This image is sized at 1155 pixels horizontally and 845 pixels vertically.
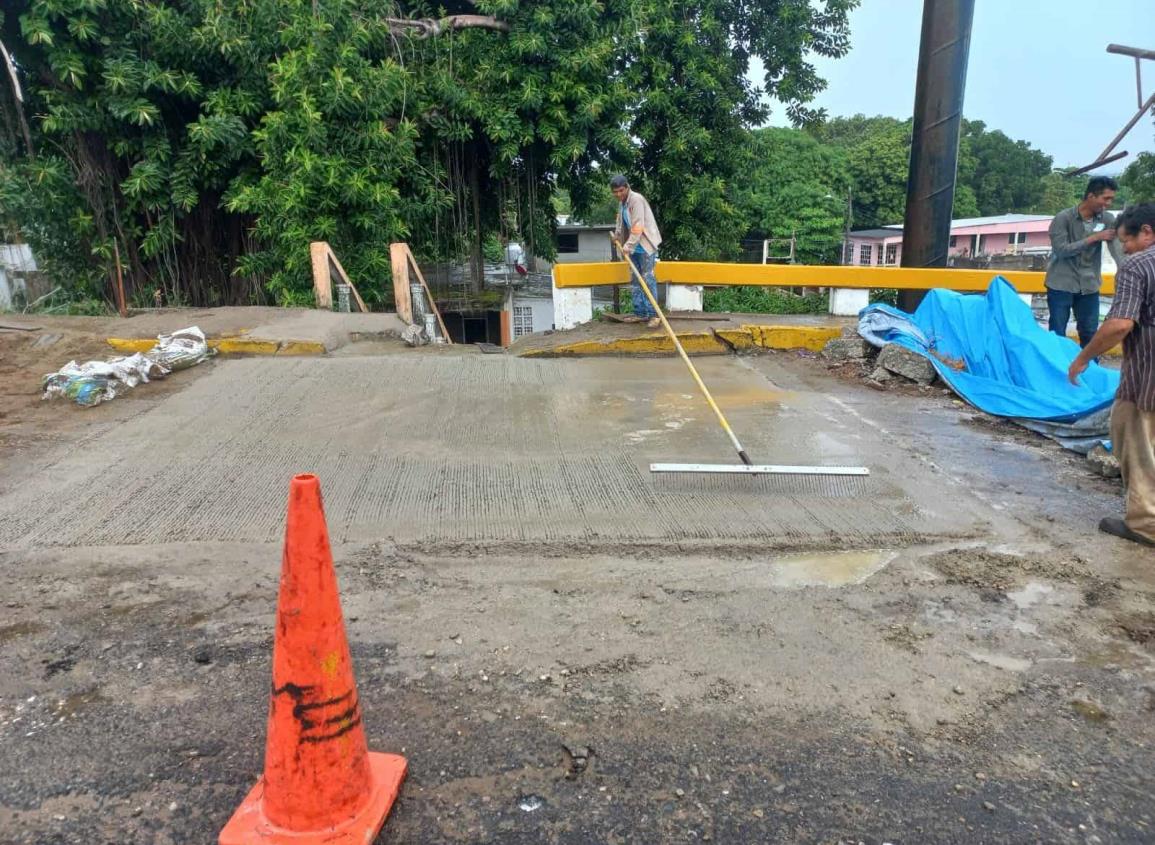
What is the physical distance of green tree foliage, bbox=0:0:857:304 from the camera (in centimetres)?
961

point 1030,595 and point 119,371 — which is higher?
point 119,371

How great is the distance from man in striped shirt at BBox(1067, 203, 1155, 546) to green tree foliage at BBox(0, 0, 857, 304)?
851 centimetres

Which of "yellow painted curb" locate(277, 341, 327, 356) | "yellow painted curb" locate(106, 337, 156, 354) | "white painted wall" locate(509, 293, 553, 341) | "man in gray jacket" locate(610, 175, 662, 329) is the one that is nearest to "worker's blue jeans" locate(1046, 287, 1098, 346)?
"man in gray jacket" locate(610, 175, 662, 329)

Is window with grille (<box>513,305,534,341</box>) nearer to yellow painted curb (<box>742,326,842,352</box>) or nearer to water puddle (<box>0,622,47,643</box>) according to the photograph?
yellow painted curb (<box>742,326,842,352</box>)

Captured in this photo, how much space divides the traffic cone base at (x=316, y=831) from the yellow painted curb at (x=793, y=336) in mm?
6812

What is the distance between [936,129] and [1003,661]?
667 centimetres

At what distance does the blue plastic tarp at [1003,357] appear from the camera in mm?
5547

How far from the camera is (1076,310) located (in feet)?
22.6

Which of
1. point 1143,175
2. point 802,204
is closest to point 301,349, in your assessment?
point 1143,175

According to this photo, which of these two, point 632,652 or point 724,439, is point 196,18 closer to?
point 724,439

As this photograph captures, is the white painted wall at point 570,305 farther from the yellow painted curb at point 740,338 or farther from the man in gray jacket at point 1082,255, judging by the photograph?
the man in gray jacket at point 1082,255

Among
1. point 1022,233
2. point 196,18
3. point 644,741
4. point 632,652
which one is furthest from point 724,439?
point 1022,233

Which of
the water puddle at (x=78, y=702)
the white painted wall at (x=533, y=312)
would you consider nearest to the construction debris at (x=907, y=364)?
the water puddle at (x=78, y=702)

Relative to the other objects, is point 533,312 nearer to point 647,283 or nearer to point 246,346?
point 647,283
